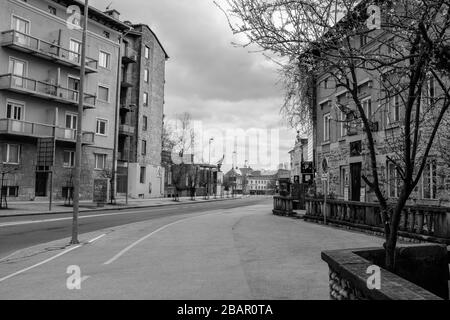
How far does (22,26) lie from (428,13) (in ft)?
114

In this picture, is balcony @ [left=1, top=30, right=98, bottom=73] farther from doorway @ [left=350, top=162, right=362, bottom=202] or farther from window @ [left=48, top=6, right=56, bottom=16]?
doorway @ [left=350, top=162, right=362, bottom=202]

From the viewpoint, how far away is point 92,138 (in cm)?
3931

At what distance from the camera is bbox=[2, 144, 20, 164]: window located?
32.1 metres

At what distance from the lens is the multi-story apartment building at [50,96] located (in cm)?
3188

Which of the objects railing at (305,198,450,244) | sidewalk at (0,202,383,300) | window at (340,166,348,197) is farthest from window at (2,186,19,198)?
window at (340,166,348,197)

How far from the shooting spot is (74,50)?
3866 centimetres

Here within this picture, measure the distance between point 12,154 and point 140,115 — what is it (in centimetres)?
Result: 2242

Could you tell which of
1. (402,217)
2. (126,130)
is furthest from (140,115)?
(402,217)

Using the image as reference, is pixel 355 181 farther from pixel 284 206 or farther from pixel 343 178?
pixel 284 206

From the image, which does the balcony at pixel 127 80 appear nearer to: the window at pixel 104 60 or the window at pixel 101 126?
the window at pixel 104 60

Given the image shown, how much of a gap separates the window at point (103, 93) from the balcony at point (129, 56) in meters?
8.63

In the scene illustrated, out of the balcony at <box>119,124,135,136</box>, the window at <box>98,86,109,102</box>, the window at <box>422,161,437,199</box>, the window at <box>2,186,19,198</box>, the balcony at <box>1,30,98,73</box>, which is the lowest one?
the window at <box>2,186,19,198</box>

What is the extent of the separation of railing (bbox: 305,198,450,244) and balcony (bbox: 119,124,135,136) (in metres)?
32.4
